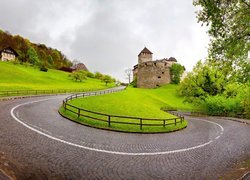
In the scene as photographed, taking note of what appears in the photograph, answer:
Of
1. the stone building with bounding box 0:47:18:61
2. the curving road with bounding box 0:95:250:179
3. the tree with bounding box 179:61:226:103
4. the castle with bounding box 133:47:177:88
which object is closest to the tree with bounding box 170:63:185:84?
the castle with bounding box 133:47:177:88

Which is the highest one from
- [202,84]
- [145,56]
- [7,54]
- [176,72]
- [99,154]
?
[145,56]

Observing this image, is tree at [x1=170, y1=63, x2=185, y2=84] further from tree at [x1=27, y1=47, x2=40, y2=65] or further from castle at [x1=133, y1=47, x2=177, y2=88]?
tree at [x1=27, y1=47, x2=40, y2=65]

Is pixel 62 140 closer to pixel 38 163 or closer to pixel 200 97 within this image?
pixel 38 163

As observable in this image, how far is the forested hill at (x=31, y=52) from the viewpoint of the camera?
4606 inches

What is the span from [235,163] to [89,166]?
834cm

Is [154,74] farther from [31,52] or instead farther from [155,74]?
[31,52]

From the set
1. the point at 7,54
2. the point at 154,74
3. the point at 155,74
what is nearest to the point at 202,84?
the point at 155,74

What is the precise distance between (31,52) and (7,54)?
10.3 metres

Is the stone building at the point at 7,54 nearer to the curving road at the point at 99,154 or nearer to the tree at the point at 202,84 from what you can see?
the tree at the point at 202,84

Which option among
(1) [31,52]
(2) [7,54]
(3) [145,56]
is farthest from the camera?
(3) [145,56]

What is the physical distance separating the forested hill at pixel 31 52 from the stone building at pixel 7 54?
12.6 ft

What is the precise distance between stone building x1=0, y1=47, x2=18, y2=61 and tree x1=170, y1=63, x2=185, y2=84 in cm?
6987

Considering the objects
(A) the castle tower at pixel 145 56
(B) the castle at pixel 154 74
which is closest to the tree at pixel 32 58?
(B) the castle at pixel 154 74

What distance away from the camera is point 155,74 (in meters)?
106
